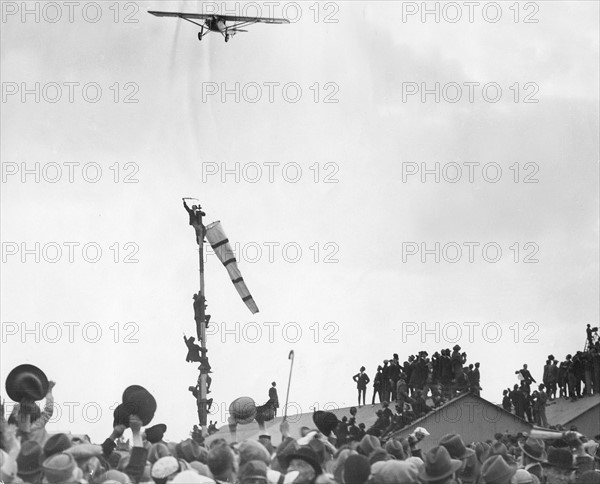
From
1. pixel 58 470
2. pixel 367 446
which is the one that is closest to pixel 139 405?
pixel 58 470

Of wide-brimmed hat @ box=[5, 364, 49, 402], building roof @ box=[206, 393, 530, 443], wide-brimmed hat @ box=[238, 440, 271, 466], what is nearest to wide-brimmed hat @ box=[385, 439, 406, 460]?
wide-brimmed hat @ box=[238, 440, 271, 466]

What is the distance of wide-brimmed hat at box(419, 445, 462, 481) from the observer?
14102 millimetres

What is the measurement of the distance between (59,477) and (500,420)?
94.7 feet

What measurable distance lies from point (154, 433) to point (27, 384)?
8.15 ft

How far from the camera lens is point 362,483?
13.4 metres

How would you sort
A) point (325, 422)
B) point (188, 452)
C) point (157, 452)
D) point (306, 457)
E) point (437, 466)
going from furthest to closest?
point (325, 422) → point (188, 452) → point (157, 452) → point (437, 466) → point (306, 457)

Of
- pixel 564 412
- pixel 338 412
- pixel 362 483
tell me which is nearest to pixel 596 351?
pixel 564 412

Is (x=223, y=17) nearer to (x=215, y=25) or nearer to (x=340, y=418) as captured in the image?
(x=215, y=25)

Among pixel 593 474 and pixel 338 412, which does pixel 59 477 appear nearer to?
pixel 593 474

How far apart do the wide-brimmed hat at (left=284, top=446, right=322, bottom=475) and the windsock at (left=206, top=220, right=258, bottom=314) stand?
24420mm

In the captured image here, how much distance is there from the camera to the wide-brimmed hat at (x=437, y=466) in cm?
1410

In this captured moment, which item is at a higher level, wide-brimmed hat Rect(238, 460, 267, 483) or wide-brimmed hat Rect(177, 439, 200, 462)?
wide-brimmed hat Rect(177, 439, 200, 462)

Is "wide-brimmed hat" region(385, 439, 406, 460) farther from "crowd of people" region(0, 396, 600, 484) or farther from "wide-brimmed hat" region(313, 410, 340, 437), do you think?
"wide-brimmed hat" region(313, 410, 340, 437)

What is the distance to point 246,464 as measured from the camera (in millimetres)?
13344
